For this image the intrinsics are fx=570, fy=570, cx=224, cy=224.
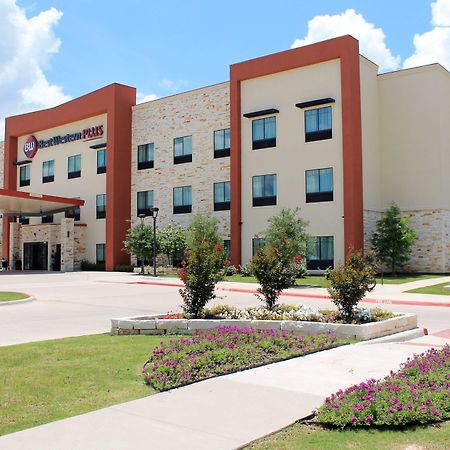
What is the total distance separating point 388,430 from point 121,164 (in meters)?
43.3

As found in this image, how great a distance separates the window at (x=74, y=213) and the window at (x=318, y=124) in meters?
23.2

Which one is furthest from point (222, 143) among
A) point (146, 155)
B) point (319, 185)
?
point (319, 185)

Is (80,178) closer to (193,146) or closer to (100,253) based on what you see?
(100,253)

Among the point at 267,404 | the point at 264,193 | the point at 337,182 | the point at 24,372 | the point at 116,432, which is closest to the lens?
the point at 116,432

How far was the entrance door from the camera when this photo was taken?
50594 millimetres

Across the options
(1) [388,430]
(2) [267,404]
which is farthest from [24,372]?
(1) [388,430]

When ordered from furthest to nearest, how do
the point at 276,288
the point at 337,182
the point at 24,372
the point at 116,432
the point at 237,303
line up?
the point at 337,182
the point at 237,303
the point at 276,288
the point at 24,372
the point at 116,432

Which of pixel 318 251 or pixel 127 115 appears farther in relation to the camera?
pixel 127 115

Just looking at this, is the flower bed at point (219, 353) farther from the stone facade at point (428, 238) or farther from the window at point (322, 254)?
the stone facade at point (428, 238)

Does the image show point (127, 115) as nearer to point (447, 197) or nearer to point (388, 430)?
point (447, 197)

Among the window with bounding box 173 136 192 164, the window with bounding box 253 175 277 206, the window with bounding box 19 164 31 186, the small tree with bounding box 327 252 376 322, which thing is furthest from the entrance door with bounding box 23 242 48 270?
the small tree with bounding box 327 252 376 322

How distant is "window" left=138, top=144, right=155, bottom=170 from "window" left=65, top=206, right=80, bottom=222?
25.6ft

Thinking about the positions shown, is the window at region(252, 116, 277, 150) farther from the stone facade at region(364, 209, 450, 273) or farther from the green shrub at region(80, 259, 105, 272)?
the green shrub at region(80, 259, 105, 272)

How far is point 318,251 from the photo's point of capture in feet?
119
